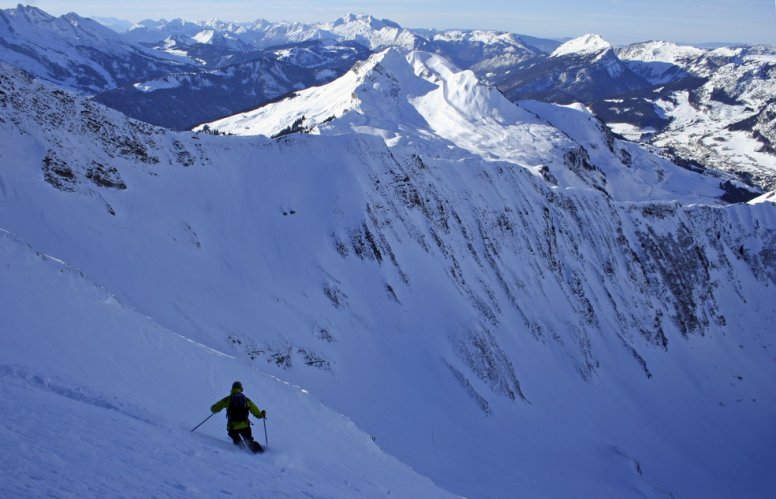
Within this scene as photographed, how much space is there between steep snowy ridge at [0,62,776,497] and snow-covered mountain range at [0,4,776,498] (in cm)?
19

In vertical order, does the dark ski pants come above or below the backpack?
below

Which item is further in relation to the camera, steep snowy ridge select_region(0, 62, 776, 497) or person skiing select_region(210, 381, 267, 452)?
steep snowy ridge select_region(0, 62, 776, 497)

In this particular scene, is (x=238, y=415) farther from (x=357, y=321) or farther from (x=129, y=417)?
(x=357, y=321)

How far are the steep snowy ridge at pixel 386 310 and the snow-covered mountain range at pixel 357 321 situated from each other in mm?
191

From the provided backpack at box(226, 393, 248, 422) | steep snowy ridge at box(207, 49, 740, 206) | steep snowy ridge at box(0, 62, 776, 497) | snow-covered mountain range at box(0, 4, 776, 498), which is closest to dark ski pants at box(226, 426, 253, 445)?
backpack at box(226, 393, 248, 422)

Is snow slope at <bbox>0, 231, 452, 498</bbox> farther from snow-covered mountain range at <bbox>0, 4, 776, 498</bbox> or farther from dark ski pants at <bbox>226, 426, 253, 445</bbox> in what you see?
dark ski pants at <bbox>226, 426, 253, 445</bbox>

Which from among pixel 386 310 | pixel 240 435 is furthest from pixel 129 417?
pixel 386 310

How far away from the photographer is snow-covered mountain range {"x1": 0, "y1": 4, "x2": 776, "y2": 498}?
15.6 metres

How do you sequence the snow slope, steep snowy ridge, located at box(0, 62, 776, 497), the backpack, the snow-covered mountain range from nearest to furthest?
the snow slope
the backpack
the snow-covered mountain range
steep snowy ridge, located at box(0, 62, 776, 497)

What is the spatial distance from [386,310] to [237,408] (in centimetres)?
3173

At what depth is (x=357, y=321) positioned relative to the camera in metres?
44.6

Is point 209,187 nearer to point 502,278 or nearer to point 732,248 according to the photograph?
point 502,278

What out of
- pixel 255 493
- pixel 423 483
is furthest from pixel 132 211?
pixel 255 493

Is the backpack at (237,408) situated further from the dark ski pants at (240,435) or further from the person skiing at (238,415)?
the dark ski pants at (240,435)
